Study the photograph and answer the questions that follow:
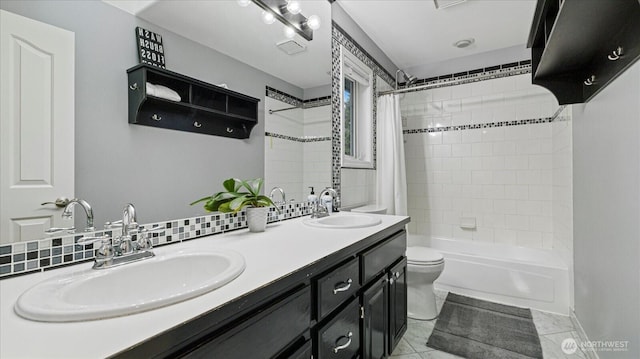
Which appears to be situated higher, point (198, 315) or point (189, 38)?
point (189, 38)

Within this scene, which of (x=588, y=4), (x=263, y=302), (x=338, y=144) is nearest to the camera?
(x=263, y=302)

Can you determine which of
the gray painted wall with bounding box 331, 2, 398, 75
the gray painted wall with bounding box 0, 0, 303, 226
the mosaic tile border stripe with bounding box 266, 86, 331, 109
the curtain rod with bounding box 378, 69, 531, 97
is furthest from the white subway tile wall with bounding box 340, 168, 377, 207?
the gray painted wall with bounding box 0, 0, 303, 226

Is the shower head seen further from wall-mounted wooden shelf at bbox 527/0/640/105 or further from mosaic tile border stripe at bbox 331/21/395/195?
wall-mounted wooden shelf at bbox 527/0/640/105

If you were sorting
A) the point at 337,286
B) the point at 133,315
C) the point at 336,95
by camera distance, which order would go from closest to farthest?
the point at 133,315
the point at 337,286
the point at 336,95

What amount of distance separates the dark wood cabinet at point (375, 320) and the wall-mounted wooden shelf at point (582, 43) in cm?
132

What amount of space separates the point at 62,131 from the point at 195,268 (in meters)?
0.57

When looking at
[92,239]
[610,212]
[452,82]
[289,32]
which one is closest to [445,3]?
[452,82]

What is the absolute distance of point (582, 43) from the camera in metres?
1.25

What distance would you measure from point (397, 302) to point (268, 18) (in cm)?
177

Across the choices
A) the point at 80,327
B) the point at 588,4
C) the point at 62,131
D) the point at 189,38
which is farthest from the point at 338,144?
the point at 80,327

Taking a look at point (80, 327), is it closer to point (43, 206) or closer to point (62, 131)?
point (43, 206)

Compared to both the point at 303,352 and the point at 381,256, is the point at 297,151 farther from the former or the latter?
the point at 303,352

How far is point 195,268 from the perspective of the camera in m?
0.96

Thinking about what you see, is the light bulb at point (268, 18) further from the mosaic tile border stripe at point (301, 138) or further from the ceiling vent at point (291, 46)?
the mosaic tile border stripe at point (301, 138)
